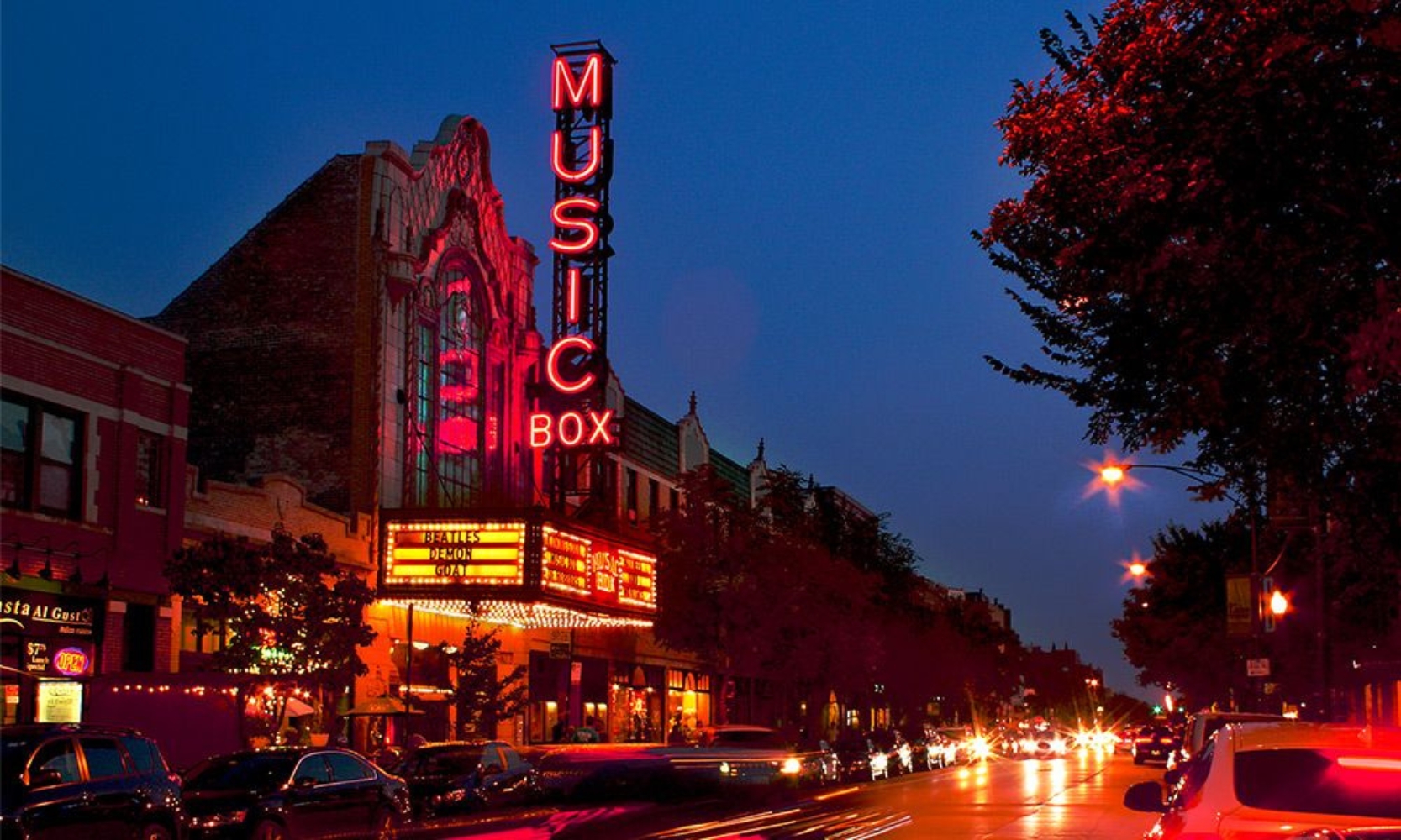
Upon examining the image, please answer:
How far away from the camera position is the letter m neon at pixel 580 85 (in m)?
45.6

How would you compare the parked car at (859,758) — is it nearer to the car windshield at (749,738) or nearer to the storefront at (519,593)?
the storefront at (519,593)

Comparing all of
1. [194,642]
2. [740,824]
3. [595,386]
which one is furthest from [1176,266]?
[595,386]

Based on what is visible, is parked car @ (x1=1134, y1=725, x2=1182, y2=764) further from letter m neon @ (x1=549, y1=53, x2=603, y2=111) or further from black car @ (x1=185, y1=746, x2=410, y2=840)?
black car @ (x1=185, y1=746, x2=410, y2=840)

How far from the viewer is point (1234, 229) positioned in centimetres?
1447

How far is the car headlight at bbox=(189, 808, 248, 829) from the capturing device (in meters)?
19.4

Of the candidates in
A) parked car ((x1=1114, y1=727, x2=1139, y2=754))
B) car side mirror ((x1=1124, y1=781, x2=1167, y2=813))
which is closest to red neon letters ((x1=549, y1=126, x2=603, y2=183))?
car side mirror ((x1=1124, y1=781, x2=1167, y2=813))

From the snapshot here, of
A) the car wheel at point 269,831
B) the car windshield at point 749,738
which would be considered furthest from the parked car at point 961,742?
the car wheel at point 269,831

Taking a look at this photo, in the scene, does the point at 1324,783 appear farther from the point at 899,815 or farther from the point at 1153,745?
the point at 1153,745

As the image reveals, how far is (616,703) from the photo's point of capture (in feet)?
182

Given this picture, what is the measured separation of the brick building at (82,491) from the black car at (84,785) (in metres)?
7.75

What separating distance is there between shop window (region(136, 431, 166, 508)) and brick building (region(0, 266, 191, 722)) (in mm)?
22

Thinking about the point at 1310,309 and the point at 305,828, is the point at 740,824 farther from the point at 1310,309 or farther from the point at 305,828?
the point at 1310,309

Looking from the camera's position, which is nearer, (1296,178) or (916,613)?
(1296,178)

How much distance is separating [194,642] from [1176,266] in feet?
73.9
